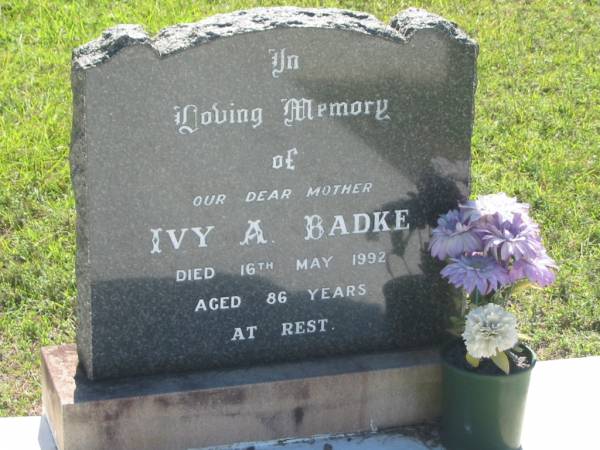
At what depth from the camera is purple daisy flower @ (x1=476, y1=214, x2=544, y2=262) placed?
461cm

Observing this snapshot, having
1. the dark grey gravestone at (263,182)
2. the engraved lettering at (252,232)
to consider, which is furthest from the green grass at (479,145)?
the engraved lettering at (252,232)

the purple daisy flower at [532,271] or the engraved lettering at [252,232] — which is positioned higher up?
the engraved lettering at [252,232]

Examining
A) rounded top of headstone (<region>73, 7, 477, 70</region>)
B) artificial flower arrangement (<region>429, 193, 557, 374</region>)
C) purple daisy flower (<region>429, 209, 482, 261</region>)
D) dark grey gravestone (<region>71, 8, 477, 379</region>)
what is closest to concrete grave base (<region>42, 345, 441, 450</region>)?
dark grey gravestone (<region>71, 8, 477, 379</region>)

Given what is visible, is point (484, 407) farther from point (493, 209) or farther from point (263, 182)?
point (263, 182)

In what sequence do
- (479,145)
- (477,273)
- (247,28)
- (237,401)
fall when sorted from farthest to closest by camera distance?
(479,145)
(237,401)
(477,273)
(247,28)

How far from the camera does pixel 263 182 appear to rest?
15.2ft

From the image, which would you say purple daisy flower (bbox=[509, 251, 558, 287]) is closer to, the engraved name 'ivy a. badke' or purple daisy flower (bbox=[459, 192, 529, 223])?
purple daisy flower (bbox=[459, 192, 529, 223])

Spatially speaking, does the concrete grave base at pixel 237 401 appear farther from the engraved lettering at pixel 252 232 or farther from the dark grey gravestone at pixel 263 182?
the engraved lettering at pixel 252 232

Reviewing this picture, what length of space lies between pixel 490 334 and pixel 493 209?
48cm

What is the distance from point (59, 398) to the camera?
4.56m

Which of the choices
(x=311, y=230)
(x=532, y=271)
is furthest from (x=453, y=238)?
(x=311, y=230)

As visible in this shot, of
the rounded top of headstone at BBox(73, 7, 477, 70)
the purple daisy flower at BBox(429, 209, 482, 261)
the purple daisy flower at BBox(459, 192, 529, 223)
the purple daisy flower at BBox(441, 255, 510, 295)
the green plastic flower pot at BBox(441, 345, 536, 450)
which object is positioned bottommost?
the green plastic flower pot at BBox(441, 345, 536, 450)

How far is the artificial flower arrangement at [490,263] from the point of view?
14.9 feet

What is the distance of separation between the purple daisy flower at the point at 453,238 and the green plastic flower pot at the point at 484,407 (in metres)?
0.41
